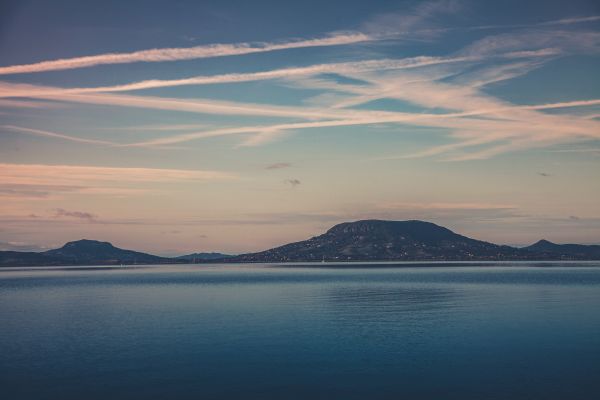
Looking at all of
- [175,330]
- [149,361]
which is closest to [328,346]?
[149,361]

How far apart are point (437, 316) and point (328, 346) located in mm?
31004

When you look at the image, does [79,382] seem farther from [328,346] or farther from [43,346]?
[328,346]

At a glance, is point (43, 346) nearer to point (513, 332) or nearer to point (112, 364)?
point (112, 364)

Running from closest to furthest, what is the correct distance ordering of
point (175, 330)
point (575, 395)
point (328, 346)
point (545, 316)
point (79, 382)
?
point (575, 395)
point (79, 382)
point (328, 346)
point (175, 330)
point (545, 316)

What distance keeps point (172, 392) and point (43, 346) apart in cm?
2763

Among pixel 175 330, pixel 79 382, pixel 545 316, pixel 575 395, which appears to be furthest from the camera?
pixel 545 316

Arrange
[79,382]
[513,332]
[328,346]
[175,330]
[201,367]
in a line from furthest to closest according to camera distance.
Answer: [175,330], [513,332], [328,346], [201,367], [79,382]

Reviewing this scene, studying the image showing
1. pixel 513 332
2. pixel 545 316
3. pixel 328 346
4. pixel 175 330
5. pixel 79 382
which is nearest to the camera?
pixel 79 382

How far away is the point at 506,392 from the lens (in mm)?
41031

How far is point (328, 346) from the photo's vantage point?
59344 mm

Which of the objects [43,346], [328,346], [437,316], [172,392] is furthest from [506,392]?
[43,346]

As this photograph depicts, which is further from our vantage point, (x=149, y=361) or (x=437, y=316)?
(x=437, y=316)

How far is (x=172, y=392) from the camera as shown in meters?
42.0

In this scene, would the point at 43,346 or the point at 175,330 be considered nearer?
the point at 43,346
